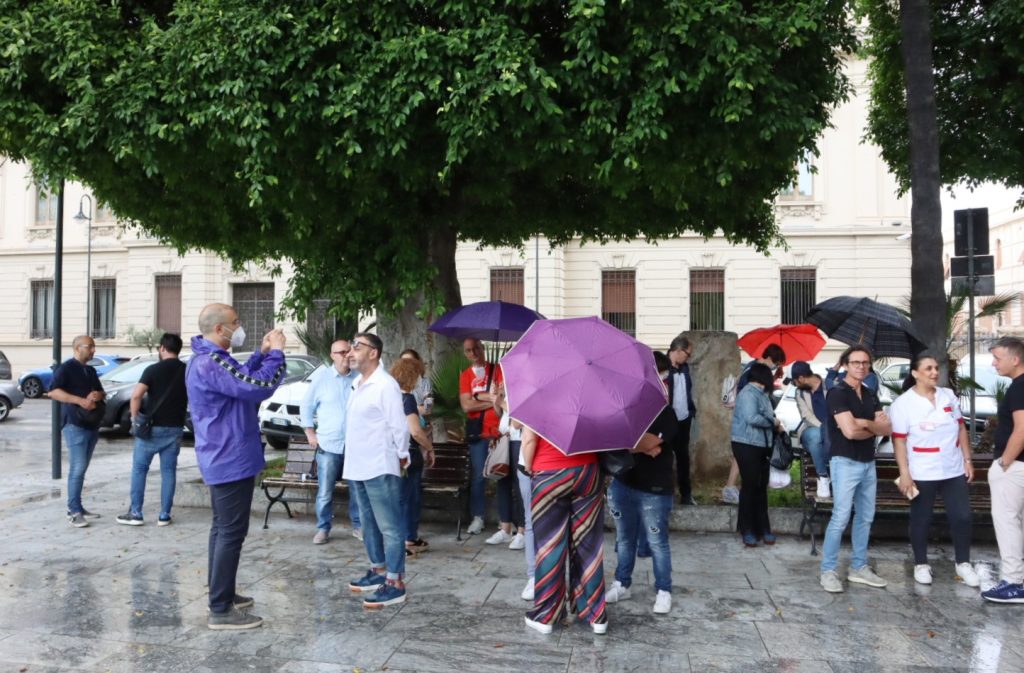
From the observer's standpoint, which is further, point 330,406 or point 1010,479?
point 330,406

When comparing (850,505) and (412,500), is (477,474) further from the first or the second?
(850,505)

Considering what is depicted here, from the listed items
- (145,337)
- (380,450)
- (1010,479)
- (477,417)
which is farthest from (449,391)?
(145,337)

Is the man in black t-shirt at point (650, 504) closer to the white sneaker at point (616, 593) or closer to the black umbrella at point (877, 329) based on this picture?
the white sneaker at point (616, 593)

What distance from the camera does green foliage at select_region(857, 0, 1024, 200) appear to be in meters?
10.8

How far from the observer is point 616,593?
5.81 meters

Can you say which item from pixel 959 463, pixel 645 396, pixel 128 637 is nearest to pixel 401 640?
pixel 128 637

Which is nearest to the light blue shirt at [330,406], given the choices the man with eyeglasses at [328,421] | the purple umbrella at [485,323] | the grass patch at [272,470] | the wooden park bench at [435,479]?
the man with eyeglasses at [328,421]

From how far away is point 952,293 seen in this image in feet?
32.8

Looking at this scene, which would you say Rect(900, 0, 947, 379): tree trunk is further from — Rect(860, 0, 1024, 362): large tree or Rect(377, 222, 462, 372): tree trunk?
Rect(377, 222, 462, 372): tree trunk

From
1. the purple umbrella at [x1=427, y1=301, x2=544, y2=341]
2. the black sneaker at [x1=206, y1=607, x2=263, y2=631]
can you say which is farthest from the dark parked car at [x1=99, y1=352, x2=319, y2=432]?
the black sneaker at [x1=206, y1=607, x2=263, y2=631]

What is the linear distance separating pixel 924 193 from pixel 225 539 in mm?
7289

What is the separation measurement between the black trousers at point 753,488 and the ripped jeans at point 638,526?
2.04m

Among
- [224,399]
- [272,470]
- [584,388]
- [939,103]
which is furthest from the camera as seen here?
[939,103]

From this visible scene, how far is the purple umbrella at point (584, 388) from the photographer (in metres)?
4.74
